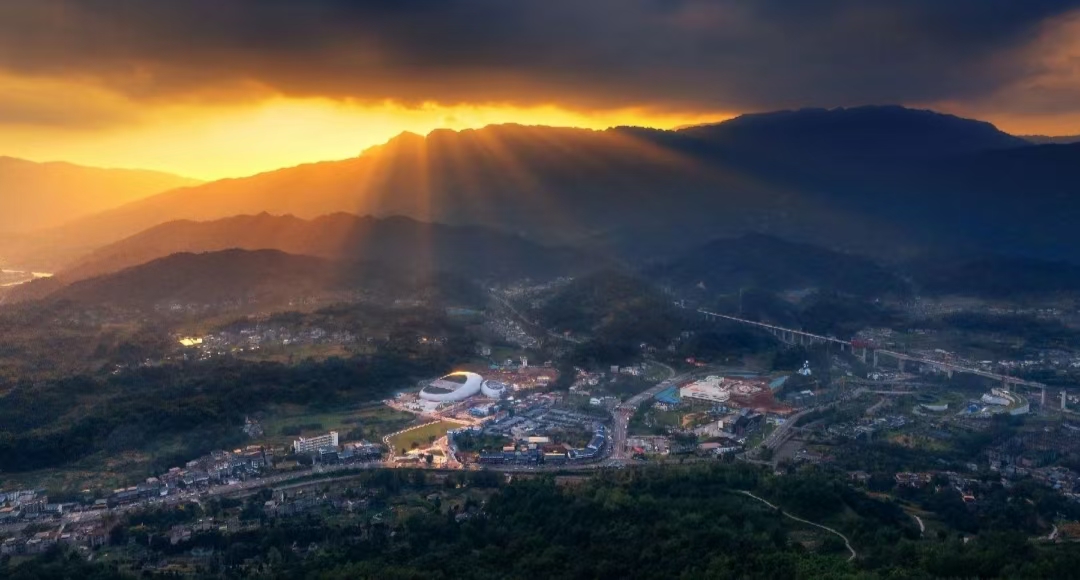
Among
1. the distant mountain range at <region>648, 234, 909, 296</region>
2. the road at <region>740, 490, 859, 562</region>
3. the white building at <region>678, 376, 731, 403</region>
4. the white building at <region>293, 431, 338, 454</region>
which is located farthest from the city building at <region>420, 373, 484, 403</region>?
the distant mountain range at <region>648, 234, 909, 296</region>

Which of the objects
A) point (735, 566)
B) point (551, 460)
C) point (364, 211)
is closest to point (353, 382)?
point (551, 460)

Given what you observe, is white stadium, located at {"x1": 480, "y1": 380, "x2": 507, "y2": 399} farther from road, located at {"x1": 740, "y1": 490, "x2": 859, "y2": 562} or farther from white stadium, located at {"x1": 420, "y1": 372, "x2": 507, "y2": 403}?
road, located at {"x1": 740, "y1": 490, "x2": 859, "y2": 562}

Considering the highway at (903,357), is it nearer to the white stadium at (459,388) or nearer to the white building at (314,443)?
the white stadium at (459,388)

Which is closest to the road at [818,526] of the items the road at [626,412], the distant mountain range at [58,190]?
the road at [626,412]

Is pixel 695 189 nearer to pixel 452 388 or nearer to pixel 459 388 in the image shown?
pixel 459 388

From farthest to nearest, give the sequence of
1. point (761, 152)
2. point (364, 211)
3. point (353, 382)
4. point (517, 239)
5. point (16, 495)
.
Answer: point (761, 152) → point (364, 211) → point (517, 239) → point (353, 382) → point (16, 495)

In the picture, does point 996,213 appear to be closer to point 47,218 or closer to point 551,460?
point 551,460

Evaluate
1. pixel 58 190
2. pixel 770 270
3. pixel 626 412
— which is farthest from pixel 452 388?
pixel 58 190
